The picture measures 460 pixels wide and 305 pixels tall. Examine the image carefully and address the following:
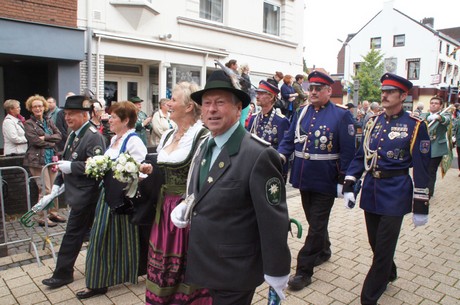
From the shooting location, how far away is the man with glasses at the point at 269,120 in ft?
19.0

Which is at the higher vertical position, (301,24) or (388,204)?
(301,24)

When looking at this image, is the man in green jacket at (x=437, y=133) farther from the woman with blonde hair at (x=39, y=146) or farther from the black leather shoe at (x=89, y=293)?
the woman with blonde hair at (x=39, y=146)

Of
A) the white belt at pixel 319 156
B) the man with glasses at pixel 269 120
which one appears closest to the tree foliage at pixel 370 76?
the man with glasses at pixel 269 120

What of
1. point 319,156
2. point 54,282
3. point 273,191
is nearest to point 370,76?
point 319,156

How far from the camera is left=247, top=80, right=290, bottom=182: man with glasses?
5785mm

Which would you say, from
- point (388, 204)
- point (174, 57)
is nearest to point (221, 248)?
point (388, 204)

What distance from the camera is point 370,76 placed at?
4662 centimetres

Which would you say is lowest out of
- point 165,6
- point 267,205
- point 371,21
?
point 267,205

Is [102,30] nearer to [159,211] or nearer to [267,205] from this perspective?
[159,211]

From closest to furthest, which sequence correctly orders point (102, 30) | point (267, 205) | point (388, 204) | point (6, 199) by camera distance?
point (267, 205), point (388, 204), point (6, 199), point (102, 30)

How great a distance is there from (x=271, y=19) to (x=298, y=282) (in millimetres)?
14649

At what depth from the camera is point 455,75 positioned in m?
54.5

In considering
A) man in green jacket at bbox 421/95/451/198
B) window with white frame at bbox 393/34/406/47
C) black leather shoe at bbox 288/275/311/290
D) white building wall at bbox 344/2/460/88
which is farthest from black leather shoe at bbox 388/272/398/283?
window with white frame at bbox 393/34/406/47

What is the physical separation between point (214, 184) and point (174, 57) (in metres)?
11.5
